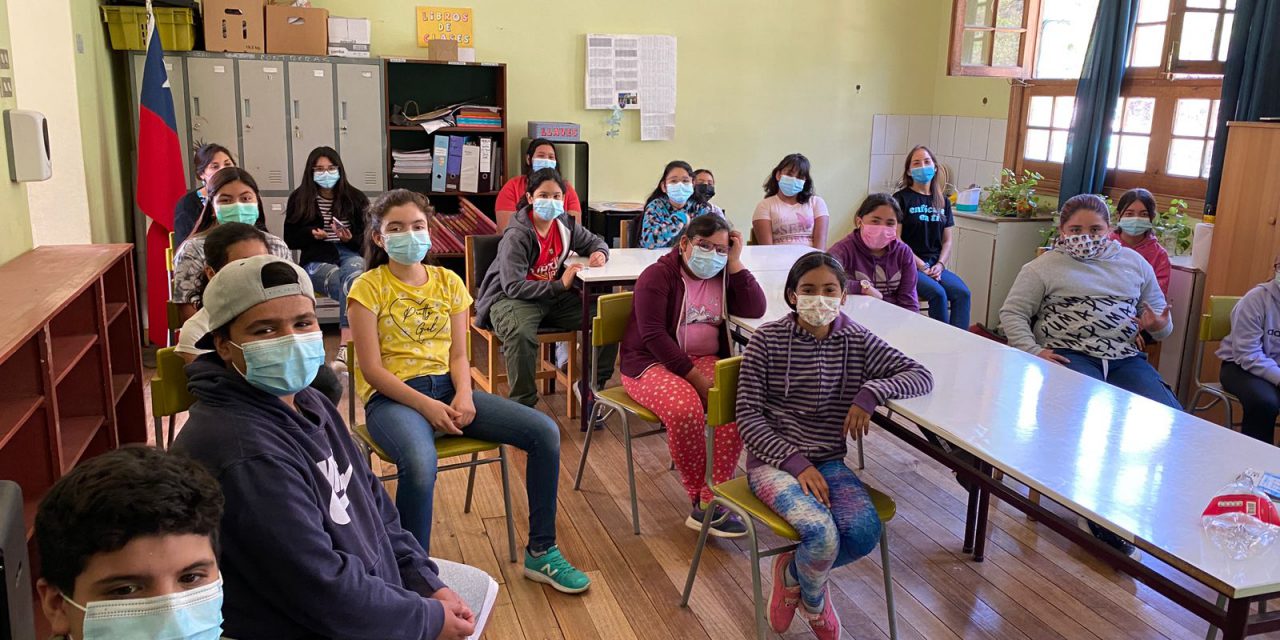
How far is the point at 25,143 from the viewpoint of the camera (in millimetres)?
3199

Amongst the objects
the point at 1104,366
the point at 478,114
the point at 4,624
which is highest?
the point at 478,114

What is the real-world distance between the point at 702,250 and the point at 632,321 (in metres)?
0.39

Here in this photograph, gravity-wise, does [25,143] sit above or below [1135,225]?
above

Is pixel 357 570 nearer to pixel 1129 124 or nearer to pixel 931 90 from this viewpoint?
pixel 1129 124

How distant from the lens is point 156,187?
5.37 m

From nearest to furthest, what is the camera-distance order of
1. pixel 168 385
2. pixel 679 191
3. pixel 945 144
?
pixel 168 385, pixel 679 191, pixel 945 144

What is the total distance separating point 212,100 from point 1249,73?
5785 mm

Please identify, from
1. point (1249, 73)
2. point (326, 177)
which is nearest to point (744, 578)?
point (326, 177)

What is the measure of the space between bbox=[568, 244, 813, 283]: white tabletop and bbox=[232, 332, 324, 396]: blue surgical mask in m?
2.49

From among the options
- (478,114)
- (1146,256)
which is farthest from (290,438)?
(478,114)

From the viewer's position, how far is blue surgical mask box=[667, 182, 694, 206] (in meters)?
5.05

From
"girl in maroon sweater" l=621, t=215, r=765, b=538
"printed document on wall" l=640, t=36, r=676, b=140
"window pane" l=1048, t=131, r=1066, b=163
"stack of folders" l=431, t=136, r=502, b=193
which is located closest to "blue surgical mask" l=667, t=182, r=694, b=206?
"girl in maroon sweater" l=621, t=215, r=765, b=538

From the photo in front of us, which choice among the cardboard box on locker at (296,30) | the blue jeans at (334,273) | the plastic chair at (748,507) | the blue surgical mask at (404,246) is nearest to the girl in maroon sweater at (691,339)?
the plastic chair at (748,507)

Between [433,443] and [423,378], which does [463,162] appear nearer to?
[423,378]
